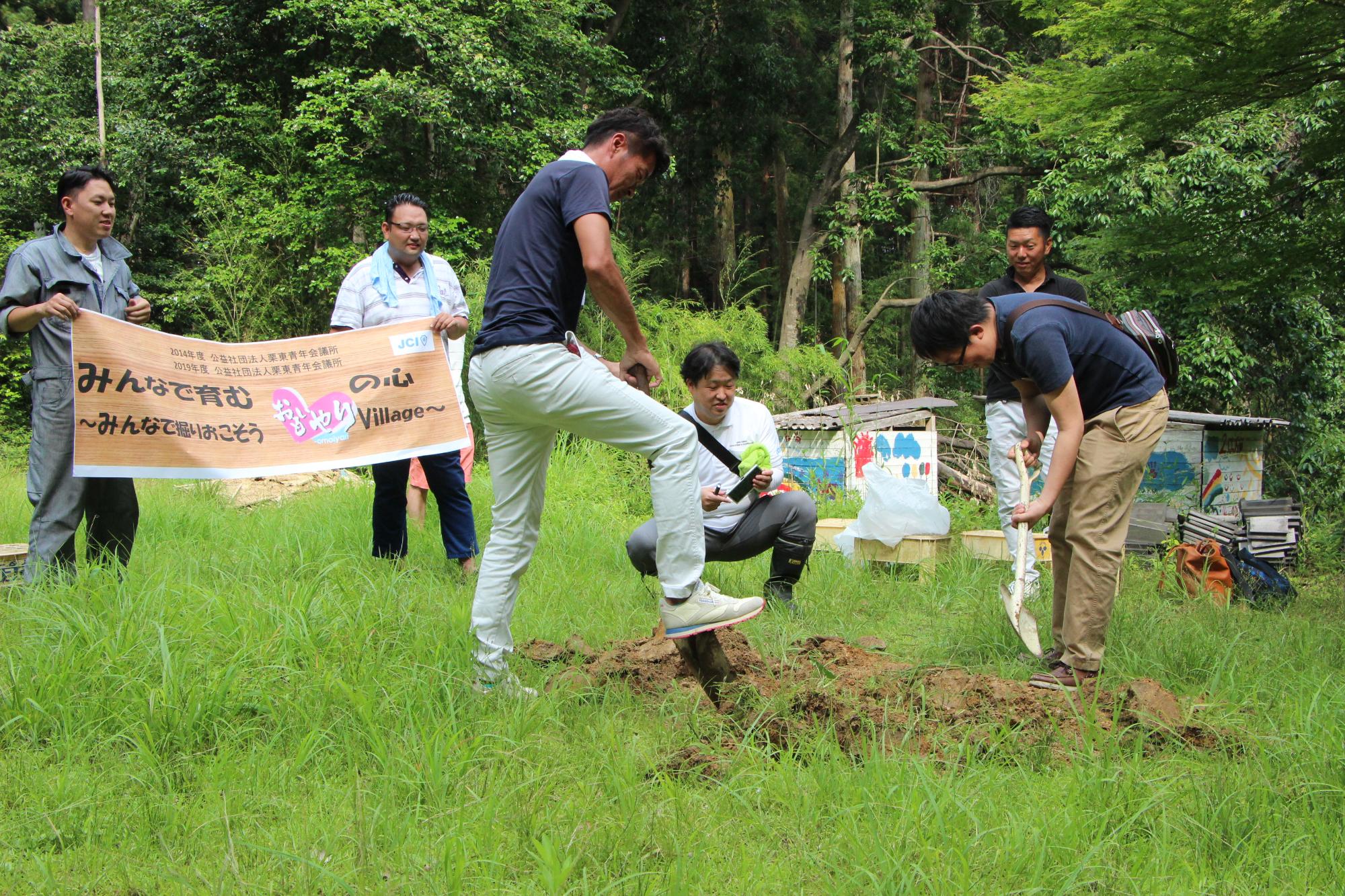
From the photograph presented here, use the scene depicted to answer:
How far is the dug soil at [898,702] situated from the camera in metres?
2.97

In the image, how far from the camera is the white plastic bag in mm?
5688

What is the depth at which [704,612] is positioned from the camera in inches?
118

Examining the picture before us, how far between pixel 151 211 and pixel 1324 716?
751 inches

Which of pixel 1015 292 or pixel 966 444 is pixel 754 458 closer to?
pixel 1015 292

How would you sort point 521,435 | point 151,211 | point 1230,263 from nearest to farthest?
point 521,435
point 1230,263
point 151,211

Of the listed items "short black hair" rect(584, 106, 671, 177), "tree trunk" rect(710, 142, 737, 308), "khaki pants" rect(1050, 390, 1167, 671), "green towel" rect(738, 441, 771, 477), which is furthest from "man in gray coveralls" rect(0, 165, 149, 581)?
"tree trunk" rect(710, 142, 737, 308)

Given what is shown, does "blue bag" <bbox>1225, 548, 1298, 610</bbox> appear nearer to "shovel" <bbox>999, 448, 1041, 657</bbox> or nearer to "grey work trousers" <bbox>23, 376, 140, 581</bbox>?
"shovel" <bbox>999, 448, 1041, 657</bbox>

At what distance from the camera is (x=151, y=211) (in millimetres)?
17578

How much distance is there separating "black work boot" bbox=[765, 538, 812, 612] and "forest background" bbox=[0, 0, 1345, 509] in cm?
353

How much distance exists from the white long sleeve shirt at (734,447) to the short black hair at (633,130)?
70.7 inches

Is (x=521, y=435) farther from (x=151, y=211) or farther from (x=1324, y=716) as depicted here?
(x=151, y=211)

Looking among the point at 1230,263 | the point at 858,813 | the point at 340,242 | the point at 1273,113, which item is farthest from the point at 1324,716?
the point at 340,242

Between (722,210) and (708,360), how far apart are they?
17.0 meters

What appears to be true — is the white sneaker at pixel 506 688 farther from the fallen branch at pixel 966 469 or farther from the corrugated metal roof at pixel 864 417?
the fallen branch at pixel 966 469
